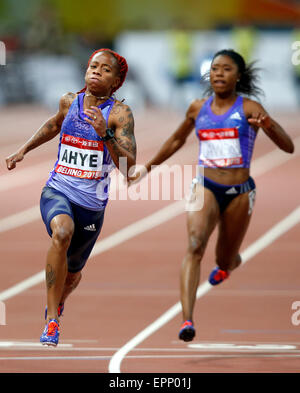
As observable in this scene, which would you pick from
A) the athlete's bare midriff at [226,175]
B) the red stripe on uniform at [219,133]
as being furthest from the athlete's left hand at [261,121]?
the athlete's bare midriff at [226,175]

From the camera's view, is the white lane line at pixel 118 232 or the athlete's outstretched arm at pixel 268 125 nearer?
the athlete's outstretched arm at pixel 268 125

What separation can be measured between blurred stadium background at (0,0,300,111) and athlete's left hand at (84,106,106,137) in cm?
2475

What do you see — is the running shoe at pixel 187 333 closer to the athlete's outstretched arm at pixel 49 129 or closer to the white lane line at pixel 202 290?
the white lane line at pixel 202 290

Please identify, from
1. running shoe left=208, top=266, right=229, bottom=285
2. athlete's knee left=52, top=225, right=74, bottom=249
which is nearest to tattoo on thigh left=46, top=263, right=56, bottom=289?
athlete's knee left=52, top=225, right=74, bottom=249

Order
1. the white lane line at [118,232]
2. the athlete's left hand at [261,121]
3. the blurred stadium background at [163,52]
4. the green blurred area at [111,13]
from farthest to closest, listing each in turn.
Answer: the green blurred area at [111,13] → the blurred stadium background at [163,52] → the white lane line at [118,232] → the athlete's left hand at [261,121]

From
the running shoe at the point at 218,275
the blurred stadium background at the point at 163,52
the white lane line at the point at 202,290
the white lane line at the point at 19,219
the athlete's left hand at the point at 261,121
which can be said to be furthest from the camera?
the blurred stadium background at the point at 163,52

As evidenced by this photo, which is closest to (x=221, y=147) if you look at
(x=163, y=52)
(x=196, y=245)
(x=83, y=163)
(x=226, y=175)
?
(x=226, y=175)

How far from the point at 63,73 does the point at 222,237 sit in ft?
80.5

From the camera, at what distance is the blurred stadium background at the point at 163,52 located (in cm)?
3391

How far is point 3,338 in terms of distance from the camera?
896 cm

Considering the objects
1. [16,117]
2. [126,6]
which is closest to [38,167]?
[16,117]

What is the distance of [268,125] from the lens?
8.48 metres

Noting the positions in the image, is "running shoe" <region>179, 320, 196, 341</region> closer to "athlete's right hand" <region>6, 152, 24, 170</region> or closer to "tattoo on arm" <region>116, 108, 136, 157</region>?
"tattoo on arm" <region>116, 108, 136, 157</region>
